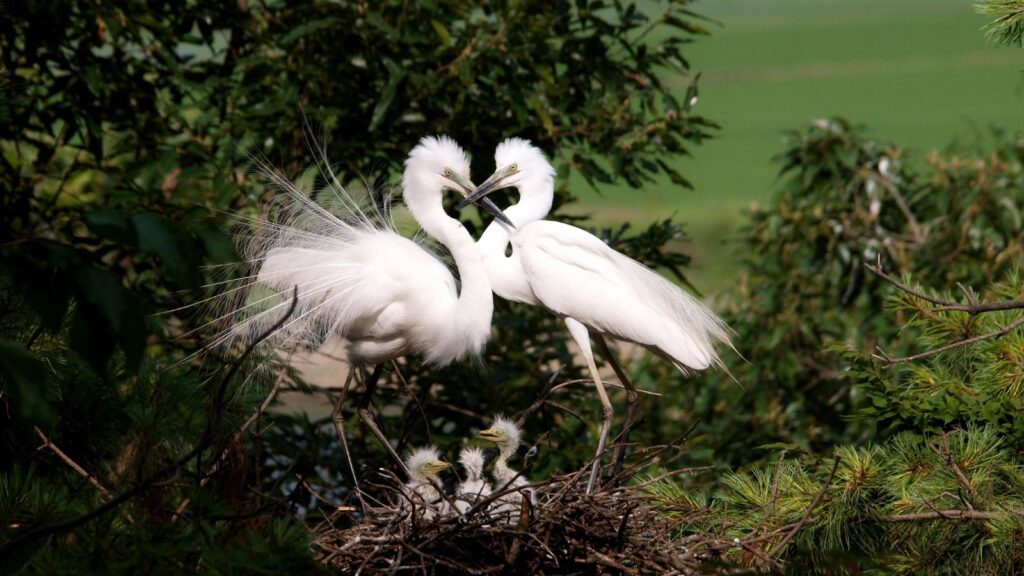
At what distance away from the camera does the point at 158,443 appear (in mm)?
1903

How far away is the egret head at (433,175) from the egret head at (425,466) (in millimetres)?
679

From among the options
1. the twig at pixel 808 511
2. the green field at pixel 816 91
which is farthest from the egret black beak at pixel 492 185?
the green field at pixel 816 91

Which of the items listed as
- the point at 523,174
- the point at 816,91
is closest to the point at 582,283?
the point at 523,174

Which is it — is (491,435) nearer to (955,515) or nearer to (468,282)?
(468,282)

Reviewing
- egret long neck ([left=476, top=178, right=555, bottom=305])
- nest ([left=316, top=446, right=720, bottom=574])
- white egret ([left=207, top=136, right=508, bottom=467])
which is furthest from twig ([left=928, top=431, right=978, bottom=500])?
egret long neck ([left=476, top=178, right=555, bottom=305])

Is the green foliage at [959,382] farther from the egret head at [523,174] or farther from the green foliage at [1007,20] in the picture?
the egret head at [523,174]

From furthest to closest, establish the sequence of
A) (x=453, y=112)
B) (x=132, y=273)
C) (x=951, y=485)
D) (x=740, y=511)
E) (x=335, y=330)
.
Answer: (x=132, y=273) < (x=453, y=112) < (x=335, y=330) < (x=740, y=511) < (x=951, y=485)

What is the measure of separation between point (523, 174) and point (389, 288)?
48 centimetres

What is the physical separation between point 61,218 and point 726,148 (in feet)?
63.5

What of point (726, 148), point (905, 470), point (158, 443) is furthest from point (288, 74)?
point (726, 148)

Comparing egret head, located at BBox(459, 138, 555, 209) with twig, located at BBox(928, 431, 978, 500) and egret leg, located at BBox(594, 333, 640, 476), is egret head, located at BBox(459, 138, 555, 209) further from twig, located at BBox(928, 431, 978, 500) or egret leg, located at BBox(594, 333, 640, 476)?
twig, located at BBox(928, 431, 978, 500)

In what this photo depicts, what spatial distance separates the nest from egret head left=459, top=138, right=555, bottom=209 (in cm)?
95

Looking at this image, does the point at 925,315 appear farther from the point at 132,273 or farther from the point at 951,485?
the point at 132,273

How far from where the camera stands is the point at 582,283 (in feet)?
10.2
